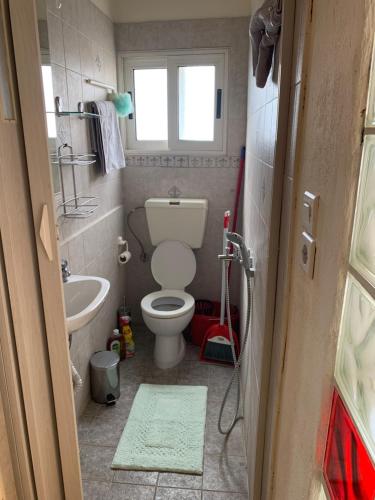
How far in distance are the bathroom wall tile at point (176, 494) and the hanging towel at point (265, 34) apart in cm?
164

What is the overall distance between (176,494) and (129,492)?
0.20m

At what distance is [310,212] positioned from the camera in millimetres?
742

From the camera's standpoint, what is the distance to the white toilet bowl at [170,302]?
246 centimetres

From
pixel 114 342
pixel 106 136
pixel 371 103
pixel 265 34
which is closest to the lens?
pixel 371 103

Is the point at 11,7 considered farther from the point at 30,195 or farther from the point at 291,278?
the point at 291,278

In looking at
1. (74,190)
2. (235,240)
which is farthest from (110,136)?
(235,240)

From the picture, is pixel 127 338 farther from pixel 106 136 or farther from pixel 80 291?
pixel 106 136

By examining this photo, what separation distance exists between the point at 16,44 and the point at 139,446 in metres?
1.76

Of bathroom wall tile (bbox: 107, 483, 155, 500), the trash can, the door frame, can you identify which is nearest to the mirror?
the door frame

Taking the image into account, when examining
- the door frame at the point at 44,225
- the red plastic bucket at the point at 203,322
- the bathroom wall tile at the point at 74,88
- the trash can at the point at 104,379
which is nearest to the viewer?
the door frame at the point at 44,225

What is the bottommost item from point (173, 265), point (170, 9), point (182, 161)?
point (173, 265)

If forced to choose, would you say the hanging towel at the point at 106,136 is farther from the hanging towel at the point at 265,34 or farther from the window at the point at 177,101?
the hanging towel at the point at 265,34

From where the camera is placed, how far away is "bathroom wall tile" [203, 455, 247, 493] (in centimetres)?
171

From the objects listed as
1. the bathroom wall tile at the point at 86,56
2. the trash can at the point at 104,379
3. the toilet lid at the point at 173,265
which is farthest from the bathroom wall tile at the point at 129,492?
the bathroom wall tile at the point at 86,56
